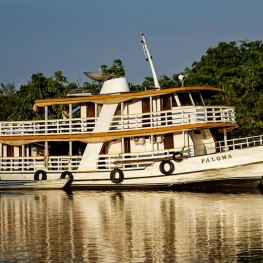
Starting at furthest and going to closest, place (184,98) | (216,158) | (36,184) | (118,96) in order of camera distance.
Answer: (36,184)
(118,96)
(184,98)
(216,158)

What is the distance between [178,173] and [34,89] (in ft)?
66.9

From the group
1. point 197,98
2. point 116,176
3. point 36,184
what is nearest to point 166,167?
point 116,176

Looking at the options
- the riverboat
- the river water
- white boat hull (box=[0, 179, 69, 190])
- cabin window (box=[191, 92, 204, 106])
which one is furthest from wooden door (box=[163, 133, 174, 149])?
white boat hull (box=[0, 179, 69, 190])

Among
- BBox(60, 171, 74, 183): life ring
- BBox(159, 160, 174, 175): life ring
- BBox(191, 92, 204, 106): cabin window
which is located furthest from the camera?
BBox(60, 171, 74, 183): life ring

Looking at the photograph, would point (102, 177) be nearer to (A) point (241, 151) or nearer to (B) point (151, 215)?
(A) point (241, 151)

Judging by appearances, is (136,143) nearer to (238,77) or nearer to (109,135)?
(109,135)

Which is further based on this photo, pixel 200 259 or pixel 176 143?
pixel 176 143

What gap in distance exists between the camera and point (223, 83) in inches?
1777

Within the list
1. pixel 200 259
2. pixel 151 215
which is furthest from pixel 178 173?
pixel 200 259

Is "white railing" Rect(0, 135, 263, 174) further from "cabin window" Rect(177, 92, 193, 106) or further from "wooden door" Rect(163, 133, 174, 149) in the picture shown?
"cabin window" Rect(177, 92, 193, 106)

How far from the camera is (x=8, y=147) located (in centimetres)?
3225

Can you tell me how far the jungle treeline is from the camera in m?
41.8

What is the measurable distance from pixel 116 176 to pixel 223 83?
17.9 meters

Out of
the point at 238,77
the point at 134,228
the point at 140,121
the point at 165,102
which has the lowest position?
the point at 134,228
